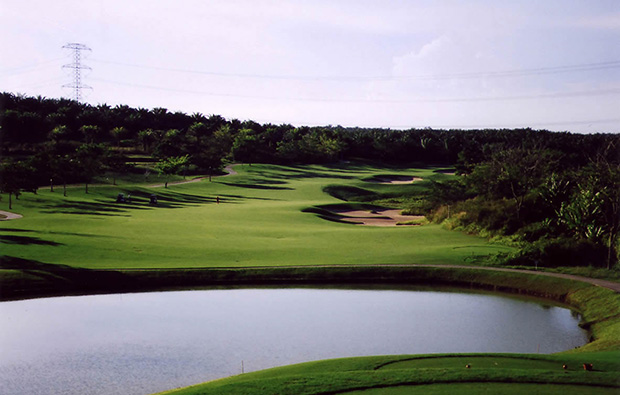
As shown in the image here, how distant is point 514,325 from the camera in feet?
102

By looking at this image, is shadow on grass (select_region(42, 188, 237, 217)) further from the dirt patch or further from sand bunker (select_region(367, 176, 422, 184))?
sand bunker (select_region(367, 176, 422, 184))

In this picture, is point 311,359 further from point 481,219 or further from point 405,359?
point 481,219

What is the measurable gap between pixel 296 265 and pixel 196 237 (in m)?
11.8

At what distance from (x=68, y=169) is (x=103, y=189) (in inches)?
186

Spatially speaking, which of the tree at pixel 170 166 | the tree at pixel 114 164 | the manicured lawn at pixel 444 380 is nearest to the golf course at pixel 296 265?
the manicured lawn at pixel 444 380

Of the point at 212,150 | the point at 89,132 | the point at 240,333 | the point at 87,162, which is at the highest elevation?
the point at 89,132

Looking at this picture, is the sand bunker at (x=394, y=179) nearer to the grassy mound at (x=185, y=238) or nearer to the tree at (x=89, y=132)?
the grassy mound at (x=185, y=238)

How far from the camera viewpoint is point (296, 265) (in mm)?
42531

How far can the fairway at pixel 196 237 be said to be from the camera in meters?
43.5

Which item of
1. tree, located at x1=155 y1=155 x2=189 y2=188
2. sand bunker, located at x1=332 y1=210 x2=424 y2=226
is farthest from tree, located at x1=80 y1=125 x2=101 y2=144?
sand bunker, located at x1=332 y1=210 x2=424 y2=226

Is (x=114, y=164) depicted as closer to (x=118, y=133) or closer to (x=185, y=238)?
(x=118, y=133)

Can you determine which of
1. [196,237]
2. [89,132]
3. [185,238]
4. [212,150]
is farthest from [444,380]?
[89,132]

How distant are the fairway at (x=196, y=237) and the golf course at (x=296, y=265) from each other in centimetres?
12

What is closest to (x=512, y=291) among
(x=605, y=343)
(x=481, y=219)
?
(x=605, y=343)
